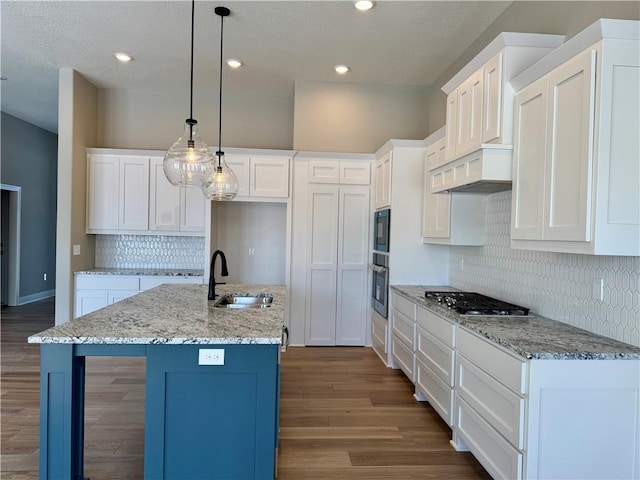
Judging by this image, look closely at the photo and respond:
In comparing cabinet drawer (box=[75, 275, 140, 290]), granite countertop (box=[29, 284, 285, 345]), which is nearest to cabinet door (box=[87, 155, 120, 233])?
cabinet drawer (box=[75, 275, 140, 290])

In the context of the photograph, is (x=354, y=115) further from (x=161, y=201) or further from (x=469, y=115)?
(x=161, y=201)

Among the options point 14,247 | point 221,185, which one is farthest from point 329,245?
point 14,247

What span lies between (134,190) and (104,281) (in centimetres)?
115

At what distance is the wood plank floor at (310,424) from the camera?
7.69ft

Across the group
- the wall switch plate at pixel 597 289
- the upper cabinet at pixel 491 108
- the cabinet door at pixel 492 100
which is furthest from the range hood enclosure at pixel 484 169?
the wall switch plate at pixel 597 289

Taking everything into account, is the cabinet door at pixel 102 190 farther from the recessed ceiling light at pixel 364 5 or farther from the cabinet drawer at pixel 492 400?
the cabinet drawer at pixel 492 400

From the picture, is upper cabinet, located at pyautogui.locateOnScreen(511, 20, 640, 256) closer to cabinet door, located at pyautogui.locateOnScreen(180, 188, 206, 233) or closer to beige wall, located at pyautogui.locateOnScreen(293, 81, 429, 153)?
beige wall, located at pyautogui.locateOnScreen(293, 81, 429, 153)

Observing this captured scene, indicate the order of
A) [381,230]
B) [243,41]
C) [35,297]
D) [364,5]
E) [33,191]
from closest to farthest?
[364,5]
[243,41]
[381,230]
[33,191]
[35,297]

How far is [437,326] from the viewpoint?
2.88 meters

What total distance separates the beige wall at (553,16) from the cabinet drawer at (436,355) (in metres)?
2.13

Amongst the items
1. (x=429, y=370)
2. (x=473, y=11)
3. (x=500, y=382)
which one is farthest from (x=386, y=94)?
(x=500, y=382)

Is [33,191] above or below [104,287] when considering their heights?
above

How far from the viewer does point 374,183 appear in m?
4.77

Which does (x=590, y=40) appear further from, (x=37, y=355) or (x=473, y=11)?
(x=37, y=355)
